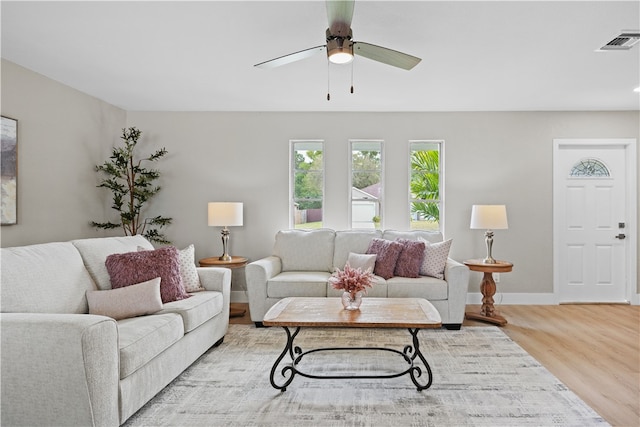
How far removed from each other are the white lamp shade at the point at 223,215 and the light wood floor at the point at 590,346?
3.49 ft

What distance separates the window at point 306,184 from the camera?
5527mm

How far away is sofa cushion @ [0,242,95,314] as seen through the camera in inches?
91.1

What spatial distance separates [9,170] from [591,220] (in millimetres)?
6344

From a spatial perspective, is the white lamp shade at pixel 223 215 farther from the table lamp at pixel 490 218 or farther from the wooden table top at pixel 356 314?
the table lamp at pixel 490 218

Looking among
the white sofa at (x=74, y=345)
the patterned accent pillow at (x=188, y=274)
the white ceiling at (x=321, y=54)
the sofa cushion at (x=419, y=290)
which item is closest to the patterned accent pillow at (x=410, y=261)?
the sofa cushion at (x=419, y=290)

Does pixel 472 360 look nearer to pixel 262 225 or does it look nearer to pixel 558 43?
pixel 558 43

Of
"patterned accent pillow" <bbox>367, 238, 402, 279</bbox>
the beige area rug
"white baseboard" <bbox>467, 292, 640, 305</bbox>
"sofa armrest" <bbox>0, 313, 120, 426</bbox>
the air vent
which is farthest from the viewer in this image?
"white baseboard" <bbox>467, 292, 640, 305</bbox>

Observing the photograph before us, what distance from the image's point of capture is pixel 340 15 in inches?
92.6

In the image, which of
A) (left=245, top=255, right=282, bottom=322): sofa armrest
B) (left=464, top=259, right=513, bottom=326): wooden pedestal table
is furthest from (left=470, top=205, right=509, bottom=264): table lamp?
(left=245, top=255, right=282, bottom=322): sofa armrest

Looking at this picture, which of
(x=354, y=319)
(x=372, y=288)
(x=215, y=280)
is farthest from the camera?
(x=372, y=288)

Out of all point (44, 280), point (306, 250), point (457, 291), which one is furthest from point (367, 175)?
point (44, 280)

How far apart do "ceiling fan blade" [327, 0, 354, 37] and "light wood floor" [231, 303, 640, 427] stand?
270cm

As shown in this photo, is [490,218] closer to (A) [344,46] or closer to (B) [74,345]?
(A) [344,46]

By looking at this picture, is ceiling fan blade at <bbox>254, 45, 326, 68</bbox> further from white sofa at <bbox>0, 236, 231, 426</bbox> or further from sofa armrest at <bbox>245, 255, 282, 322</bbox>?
sofa armrest at <bbox>245, 255, 282, 322</bbox>
